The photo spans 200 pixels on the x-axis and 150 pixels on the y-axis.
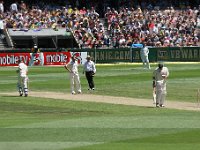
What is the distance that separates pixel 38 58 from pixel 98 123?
41730mm

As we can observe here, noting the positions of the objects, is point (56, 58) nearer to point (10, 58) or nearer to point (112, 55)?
point (10, 58)

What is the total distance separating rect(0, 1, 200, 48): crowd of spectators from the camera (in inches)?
2805

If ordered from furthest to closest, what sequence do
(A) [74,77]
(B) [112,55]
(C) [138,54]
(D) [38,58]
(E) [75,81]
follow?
(C) [138,54], (B) [112,55], (D) [38,58], (E) [75,81], (A) [74,77]

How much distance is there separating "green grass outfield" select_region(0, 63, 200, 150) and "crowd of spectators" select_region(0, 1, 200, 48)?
28.9 m

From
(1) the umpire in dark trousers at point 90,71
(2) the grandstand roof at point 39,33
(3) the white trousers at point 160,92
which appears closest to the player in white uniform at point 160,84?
(3) the white trousers at point 160,92

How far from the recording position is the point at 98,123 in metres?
Answer: 24.8

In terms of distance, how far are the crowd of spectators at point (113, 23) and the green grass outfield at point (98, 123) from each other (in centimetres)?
2893

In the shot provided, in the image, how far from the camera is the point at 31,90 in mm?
40969

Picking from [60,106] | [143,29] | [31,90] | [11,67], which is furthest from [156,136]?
[143,29]

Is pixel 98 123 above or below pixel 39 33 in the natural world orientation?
below

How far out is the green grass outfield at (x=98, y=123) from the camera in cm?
1992

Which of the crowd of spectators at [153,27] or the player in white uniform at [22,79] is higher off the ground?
the crowd of spectators at [153,27]

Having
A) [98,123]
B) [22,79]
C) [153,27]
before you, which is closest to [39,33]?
[153,27]

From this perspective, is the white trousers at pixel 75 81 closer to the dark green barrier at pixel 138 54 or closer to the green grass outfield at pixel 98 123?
the green grass outfield at pixel 98 123
